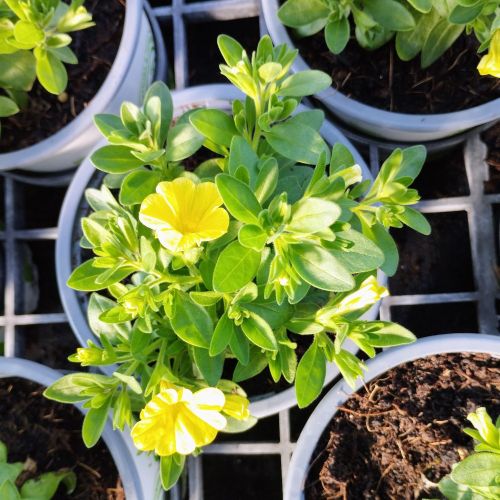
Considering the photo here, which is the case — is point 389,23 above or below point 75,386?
above

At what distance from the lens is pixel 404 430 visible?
1209 mm

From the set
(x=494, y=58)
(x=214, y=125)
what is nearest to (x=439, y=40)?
(x=494, y=58)

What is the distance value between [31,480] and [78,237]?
51 centimetres

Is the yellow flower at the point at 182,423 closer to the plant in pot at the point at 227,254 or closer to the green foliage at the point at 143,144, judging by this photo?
the plant in pot at the point at 227,254

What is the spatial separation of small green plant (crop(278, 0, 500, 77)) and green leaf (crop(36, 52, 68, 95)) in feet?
1.59

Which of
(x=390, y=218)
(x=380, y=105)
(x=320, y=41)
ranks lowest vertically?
(x=390, y=218)

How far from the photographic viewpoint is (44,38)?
4.01ft

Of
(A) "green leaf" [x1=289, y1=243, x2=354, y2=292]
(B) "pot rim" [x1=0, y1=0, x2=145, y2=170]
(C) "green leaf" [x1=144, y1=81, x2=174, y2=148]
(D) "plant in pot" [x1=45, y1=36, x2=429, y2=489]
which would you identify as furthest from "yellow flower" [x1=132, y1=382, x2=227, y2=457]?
(B) "pot rim" [x1=0, y1=0, x2=145, y2=170]

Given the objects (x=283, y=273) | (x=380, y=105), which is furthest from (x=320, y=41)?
(x=283, y=273)

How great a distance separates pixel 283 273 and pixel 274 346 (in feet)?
0.40

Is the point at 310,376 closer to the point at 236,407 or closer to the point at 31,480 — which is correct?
the point at 236,407

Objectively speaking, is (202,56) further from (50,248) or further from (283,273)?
(283,273)

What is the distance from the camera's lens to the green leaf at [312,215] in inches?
30.6

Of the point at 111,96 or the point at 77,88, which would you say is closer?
the point at 111,96
